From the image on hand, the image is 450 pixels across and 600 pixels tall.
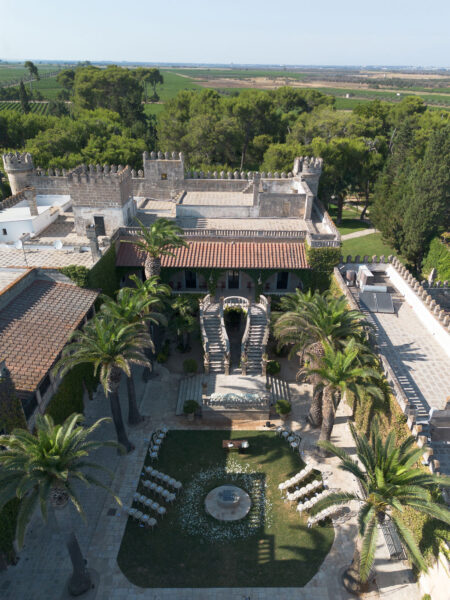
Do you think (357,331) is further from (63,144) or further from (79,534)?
(63,144)

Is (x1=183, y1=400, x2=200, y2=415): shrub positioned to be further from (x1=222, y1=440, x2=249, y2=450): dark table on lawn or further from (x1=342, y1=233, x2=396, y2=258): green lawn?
(x1=342, y1=233, x2=396, y2=258): green lawn

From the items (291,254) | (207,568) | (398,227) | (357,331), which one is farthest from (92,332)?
(398,227)

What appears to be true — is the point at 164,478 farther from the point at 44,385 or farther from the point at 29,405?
the point at 44,385

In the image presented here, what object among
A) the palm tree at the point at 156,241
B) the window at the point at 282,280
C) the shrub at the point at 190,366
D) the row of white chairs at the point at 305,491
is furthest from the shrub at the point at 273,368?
the palm tree at the point at 156,241

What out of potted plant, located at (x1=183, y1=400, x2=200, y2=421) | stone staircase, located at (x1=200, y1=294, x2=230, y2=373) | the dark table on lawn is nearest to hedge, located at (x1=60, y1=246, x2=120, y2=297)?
stone staircase, located at (x1=200, y1=294, x2=230, y2=373)

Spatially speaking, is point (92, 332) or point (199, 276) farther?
point (199, 276)

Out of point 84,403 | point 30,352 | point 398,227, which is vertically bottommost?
point 84,403
